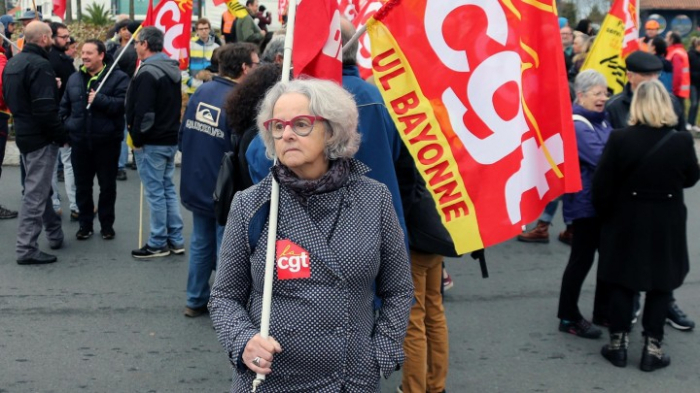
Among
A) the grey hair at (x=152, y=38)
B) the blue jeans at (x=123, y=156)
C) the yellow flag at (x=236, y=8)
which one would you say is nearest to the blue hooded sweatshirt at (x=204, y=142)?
the grey hair at (x=152, y=38)

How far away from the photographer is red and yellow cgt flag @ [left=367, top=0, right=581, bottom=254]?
12.5 feet

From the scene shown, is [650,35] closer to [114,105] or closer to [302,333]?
[114,105]

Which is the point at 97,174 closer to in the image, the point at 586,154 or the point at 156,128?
the point at 156,128

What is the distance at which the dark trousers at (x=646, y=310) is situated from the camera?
5348mm

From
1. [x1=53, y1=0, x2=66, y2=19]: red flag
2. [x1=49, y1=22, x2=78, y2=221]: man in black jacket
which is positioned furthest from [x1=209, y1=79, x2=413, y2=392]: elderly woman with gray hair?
[x1=53, y1=0, x2=66, y2=19]: red flag

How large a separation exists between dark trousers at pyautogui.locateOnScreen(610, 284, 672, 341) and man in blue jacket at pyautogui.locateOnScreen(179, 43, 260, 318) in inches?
94.0

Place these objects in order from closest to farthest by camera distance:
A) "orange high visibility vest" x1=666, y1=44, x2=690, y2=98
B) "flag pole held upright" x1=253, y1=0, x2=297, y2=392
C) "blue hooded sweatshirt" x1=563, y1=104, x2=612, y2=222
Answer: "flag pole held upright" x1=253, y1=0, x2=297, y2=392 → "blue hooded sweatshirt" x1=563, y1=104, x2=612, y2=222 → "orange high visibility vest" x1=666, y1=44, x2=690, y2=98

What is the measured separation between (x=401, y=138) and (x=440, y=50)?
0.41m

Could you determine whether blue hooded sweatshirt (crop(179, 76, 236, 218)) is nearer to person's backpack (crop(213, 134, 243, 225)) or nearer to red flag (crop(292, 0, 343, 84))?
person's backpack (crop(213, 134, 243, 225))

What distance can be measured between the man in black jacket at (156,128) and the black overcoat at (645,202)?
11.7 ft

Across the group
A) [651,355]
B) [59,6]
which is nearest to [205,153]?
[651,355]

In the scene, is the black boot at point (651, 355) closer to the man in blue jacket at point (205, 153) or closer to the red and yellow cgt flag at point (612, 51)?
the man in blue jacket at point (205, 153)

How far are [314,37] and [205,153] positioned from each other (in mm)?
2495

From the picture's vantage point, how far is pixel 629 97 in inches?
268
